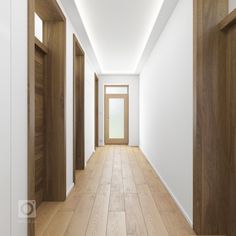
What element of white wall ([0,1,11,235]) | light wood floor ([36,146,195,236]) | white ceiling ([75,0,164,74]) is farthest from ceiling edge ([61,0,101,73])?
light wood floor ([36,146,195,236])

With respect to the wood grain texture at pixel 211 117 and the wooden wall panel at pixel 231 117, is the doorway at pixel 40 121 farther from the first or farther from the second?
the wooden wall panel at pixel 231 117

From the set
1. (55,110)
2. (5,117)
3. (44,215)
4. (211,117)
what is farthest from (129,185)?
(5,117)

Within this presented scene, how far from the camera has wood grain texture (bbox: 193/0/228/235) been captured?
182 centimetres

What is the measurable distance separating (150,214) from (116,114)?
18.1 feet

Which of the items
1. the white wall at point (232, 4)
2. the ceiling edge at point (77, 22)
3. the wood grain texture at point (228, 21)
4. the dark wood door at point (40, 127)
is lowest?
the dark wood door at point (40, 127)

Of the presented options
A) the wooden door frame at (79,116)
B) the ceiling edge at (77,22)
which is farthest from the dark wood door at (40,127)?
the wooden door frame at (79,116)

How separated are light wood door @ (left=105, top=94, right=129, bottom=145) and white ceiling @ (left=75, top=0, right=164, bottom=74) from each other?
6.85 feet

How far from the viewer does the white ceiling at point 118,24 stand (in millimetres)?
3014

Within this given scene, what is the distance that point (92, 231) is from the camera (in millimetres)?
1961

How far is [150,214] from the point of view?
229 cm

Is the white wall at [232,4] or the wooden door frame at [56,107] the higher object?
the white wall at [232,4]

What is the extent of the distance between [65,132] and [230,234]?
192cm

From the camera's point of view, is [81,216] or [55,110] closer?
[81,216]

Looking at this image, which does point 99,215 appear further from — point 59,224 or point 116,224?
point 59,224
